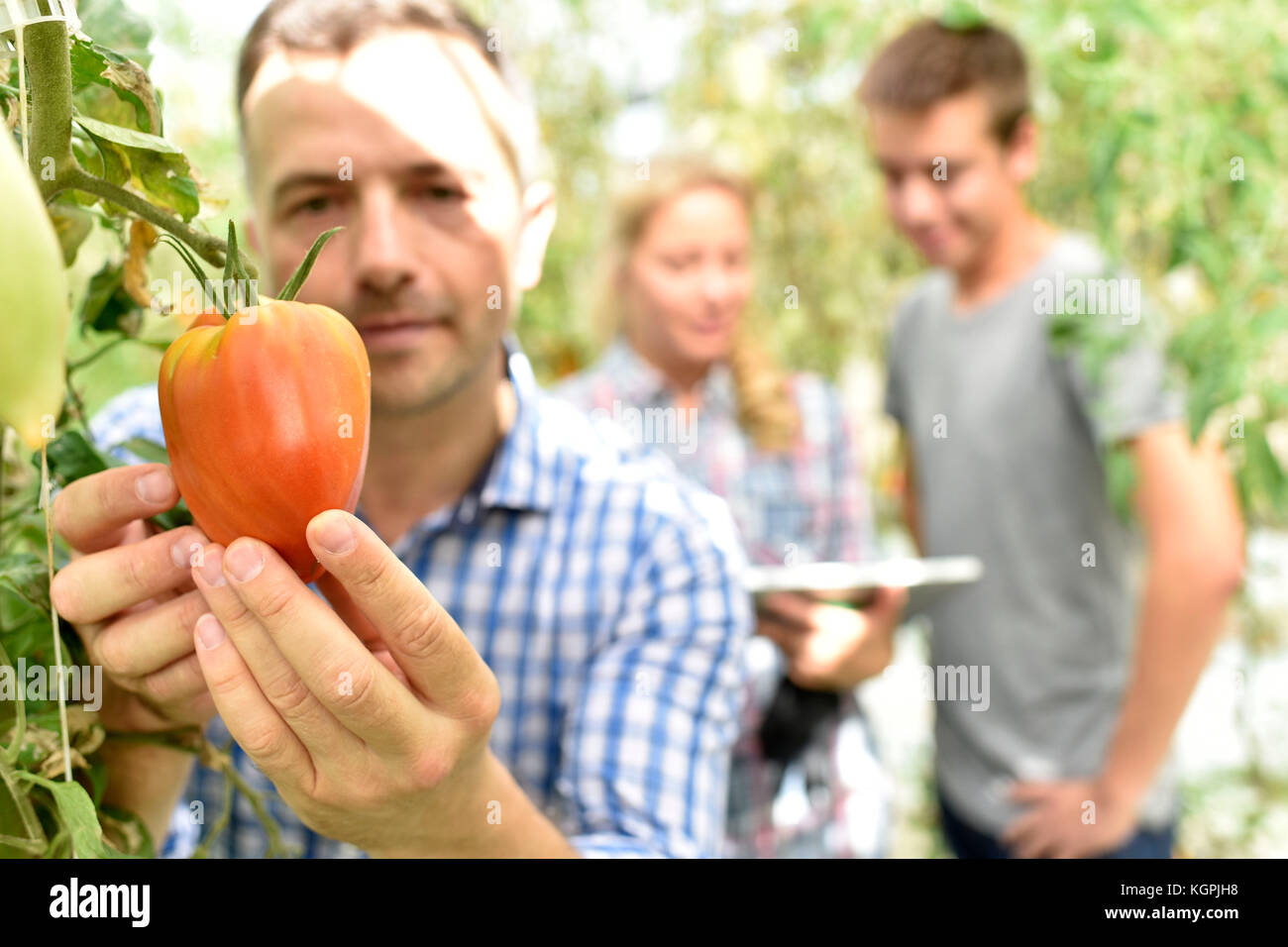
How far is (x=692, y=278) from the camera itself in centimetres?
171

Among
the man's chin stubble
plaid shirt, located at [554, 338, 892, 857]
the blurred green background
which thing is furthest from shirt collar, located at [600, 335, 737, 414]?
the man's chin stubble

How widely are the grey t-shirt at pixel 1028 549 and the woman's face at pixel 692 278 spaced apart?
15.0 inches

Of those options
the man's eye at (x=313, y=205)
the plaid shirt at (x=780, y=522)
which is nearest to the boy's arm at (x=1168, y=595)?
the plaid shirt at (x=780, y=522)

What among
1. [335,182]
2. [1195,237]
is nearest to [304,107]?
[335,182]

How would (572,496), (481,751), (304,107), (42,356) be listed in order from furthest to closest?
(572,496) < (304,107) < (481,751) < (42,356)

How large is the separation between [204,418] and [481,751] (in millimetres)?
190

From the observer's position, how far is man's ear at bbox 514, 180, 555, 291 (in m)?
0.74

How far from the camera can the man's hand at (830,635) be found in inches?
52.0

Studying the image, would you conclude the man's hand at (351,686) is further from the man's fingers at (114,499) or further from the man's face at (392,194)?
the man's face at (392,194)

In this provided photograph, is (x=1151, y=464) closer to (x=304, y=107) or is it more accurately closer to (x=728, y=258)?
(x=728, y=258)

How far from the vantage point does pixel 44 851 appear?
0.33 meters

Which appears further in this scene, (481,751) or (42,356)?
(481,751)

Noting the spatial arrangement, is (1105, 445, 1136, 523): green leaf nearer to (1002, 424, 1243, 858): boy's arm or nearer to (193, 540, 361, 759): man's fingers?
(1002, 424, 1243, 858): boy's arm

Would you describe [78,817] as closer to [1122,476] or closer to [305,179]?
[305,179]
